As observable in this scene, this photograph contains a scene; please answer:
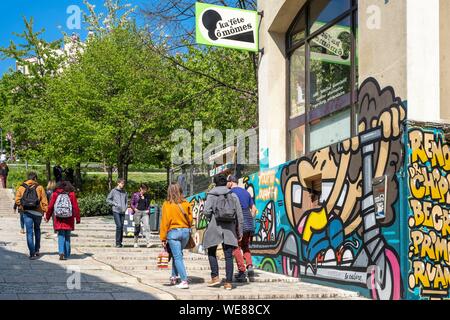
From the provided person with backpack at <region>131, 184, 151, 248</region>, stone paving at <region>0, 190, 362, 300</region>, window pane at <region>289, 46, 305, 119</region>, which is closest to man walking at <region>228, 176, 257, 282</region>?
stone paving at <region>0, 190, 362, 300</region>

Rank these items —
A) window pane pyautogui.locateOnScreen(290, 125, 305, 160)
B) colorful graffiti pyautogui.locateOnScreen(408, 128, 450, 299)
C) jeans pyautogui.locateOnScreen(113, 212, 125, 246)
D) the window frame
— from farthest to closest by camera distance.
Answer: jeans pyautogui.locateOnScreen(113, 212, 125, 246) < window pane pyautogui.locateOnScreen(290, 125, 305, 160) < the window frame < colorful graffiti pyautogui.locateOnScreen(408, 128, 450, 299)

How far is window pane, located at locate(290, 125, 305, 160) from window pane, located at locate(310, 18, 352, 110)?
0.70 metres

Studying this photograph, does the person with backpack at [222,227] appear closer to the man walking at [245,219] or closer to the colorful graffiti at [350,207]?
the man walking at [245,219]

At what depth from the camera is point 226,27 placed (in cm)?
1404

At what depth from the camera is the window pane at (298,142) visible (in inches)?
546

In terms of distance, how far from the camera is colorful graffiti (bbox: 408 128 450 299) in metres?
8.77

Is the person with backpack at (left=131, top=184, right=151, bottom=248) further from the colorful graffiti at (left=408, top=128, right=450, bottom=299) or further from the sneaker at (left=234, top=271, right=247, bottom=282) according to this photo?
the colorful graffiti at (left=408, top=128, right=450, bottom=299)

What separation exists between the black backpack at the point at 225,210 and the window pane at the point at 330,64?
340 cm

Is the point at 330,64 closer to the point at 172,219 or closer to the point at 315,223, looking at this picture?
the point at 315,223

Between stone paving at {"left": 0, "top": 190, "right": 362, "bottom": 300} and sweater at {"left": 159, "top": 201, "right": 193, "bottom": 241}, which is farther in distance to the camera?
sweater at {"left": 159, "top": 201, "right": 193, "bottom": 241}
